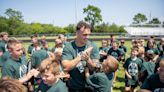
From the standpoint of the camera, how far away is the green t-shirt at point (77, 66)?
5.27m

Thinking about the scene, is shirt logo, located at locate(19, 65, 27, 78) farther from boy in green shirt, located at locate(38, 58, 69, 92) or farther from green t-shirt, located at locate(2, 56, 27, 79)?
boy in green shirt, located at locate(38, 58, 69, 92)

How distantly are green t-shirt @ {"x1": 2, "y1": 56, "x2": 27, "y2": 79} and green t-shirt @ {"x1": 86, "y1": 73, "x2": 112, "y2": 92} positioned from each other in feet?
4.53

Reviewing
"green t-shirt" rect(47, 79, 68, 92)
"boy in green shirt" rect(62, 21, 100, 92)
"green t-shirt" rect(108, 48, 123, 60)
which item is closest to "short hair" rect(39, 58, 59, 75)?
"green t-shirt" rect(47, 79, 68, 92)

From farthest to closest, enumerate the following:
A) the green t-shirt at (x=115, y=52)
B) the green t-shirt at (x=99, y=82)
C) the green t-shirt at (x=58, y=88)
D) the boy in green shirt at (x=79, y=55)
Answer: the green t-shirt at (x=115, y=52)
the green t-shirt at (x=99, y=82)
the boy in green shirt at (x=79, y=55)
the green t-shirt at (x=58, y=88)

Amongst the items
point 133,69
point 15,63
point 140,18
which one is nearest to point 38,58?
point 133,69

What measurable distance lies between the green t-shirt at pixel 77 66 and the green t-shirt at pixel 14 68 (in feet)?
3.26

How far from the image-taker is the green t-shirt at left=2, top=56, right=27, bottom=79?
523 cm

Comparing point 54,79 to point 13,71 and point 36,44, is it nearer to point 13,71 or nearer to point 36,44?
point 13,71

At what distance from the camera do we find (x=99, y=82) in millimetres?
5301

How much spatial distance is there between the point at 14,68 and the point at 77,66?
1234 mm

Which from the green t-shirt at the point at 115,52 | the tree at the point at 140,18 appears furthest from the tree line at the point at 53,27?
the green t-shirt at the point at 115,52

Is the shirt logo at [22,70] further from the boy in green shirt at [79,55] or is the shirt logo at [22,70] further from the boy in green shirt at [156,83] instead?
the boy in green shirt at [156,83]

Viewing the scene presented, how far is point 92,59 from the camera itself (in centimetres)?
532

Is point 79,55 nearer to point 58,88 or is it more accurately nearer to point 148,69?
point 58,88
